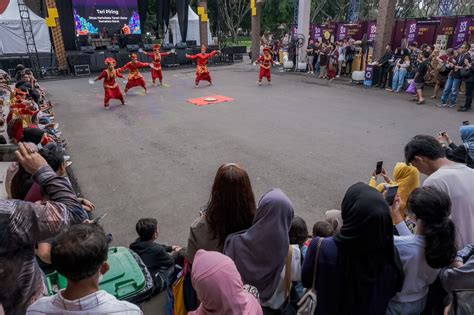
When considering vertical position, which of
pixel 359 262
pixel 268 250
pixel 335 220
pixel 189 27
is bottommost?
pixel 335 220

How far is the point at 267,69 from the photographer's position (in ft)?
43.8

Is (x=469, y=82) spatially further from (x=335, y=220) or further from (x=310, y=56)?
(x=335, y=220)

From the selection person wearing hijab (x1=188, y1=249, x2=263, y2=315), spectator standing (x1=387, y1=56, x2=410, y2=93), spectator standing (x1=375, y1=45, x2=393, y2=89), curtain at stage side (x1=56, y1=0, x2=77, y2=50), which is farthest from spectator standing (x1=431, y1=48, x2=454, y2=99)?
curtain at stage side (x1=56, y1=0, x2=77, y2=50)

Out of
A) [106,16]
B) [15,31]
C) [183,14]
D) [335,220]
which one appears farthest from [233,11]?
[335,220]

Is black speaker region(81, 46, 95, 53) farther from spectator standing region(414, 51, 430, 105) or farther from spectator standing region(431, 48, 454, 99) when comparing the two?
spectator standing region(431, 48, 454, 99)

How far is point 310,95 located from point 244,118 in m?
3.94

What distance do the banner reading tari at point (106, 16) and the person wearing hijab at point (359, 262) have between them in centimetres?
2215

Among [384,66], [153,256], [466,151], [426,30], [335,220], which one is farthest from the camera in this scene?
[426,30]

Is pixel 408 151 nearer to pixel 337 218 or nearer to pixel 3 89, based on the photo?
pixel 337 218

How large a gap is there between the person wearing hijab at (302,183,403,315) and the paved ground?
89.0 inches

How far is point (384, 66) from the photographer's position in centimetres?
1273

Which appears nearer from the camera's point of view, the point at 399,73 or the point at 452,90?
the point at 452,90

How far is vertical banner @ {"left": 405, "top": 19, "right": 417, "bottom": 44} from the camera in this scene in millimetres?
13728

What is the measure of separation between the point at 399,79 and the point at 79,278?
41.5 ft
